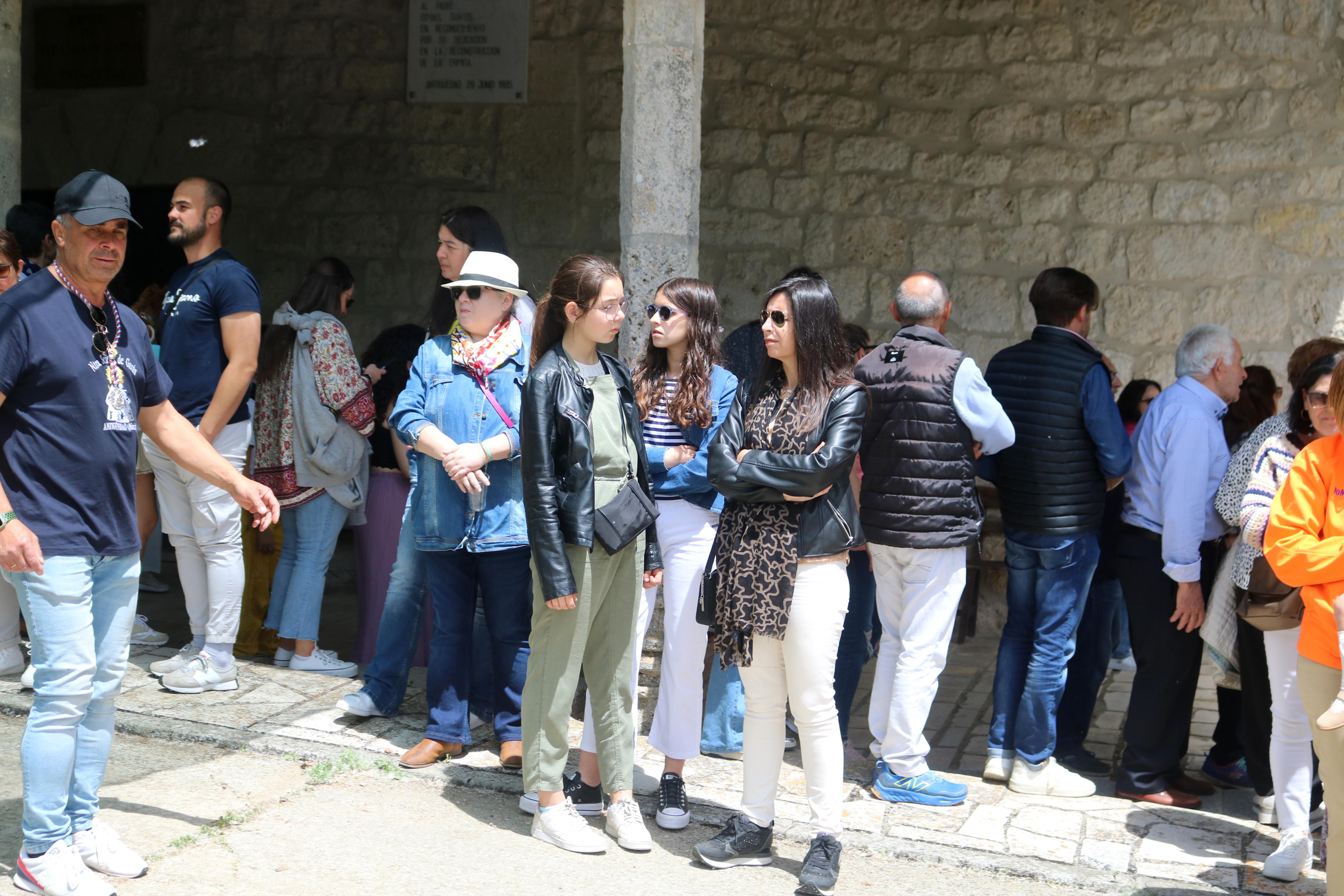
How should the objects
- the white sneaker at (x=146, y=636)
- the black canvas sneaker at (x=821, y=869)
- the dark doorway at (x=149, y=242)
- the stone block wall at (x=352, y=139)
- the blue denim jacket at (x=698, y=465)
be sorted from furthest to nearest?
1. the dark doorway at (x=149, y=242)
2. the stone block wall at (x=352, y=139)
3. the white sneaker at (x=146, y=636)
4. the blue denim jacket at (x=698, y=465)
5. the black canvas sneaker at (x=821, y=869)

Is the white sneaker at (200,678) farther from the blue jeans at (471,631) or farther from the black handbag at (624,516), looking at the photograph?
the black handbag at (624,516)

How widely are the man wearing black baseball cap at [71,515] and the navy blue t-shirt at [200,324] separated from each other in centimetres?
151

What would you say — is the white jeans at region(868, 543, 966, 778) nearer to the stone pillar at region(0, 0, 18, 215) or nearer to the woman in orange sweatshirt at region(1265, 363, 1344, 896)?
the woman in orange sweatshirt at region(1265, 363, 1344, 896)

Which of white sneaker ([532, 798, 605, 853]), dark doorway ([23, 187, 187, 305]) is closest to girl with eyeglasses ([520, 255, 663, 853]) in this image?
white sneaker ([532, 798, 605, 853])

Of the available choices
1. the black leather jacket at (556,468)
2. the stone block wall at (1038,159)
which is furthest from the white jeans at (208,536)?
the stone block wall at (1038,159)

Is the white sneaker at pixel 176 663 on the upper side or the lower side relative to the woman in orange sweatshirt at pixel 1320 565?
lower

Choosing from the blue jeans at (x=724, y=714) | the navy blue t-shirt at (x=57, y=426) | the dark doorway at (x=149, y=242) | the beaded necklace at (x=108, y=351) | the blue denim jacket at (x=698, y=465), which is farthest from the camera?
the dark doorway at (x=149, y=242)

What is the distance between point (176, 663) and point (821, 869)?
291cm

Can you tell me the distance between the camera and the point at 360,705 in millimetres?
4633

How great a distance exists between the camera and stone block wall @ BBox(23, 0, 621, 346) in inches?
312

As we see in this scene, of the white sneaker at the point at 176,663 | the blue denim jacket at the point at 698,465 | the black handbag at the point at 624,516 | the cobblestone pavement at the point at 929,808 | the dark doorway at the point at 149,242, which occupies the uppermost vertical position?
the dark doorway at the point at 149,242

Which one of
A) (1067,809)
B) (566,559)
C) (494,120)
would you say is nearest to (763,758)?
(566,559)

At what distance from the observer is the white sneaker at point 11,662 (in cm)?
507

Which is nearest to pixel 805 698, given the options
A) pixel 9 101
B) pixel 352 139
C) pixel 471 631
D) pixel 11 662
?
pixel 471 631
